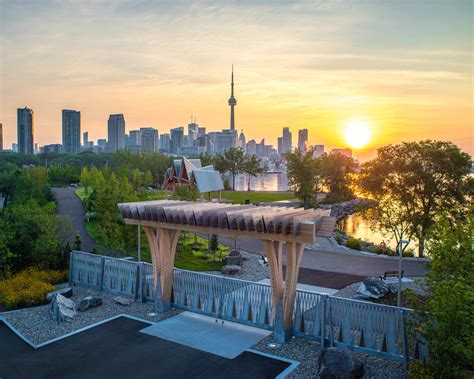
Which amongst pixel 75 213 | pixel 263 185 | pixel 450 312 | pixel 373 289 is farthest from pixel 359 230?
pixel 263 185

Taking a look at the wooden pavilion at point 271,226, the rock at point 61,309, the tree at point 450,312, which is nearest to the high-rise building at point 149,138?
the rock at point 61,309

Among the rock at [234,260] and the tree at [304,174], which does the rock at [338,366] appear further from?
the tree at [304,174]

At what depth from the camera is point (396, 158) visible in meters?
22.9

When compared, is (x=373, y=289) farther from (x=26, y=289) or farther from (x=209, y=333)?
(x=26, y=289)

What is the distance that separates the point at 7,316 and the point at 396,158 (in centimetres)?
1999

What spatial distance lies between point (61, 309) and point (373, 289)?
10.7 m

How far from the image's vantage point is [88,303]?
13797 millimetres

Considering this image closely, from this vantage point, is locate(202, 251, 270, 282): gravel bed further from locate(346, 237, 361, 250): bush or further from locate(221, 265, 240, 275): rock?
locate(346, 237, 361, 250): bush

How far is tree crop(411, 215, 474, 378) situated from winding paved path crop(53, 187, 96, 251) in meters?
18.4

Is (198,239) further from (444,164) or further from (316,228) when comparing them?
(316,228)

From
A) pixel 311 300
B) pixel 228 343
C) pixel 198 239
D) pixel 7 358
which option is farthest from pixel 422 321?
pixel 198 239

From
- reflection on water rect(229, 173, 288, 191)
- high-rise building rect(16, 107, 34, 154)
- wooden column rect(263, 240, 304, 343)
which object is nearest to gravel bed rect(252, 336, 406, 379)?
wooden column rect(263, 240, 304, 343)

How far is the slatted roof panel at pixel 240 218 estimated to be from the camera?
1024 cm

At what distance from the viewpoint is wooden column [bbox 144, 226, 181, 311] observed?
43.7 feet
